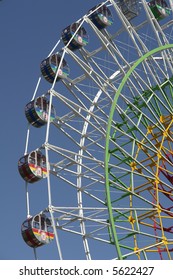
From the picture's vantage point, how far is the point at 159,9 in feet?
108

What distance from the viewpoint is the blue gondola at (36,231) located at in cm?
2594

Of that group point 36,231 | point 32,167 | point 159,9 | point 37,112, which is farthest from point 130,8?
point 36,231

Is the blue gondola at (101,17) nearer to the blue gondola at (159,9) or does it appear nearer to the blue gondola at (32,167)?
the blue gondola at (159,9)

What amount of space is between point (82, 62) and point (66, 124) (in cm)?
300

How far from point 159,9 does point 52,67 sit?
6.72m

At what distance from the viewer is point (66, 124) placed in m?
29.4

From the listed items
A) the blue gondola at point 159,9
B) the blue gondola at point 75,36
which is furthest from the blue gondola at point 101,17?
the blue gondola at point 159,9

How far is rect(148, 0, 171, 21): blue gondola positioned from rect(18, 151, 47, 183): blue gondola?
33.7 feet

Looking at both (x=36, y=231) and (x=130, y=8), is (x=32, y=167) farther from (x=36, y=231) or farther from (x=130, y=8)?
(x=130, y=8)

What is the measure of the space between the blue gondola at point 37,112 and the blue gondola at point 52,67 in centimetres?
125
